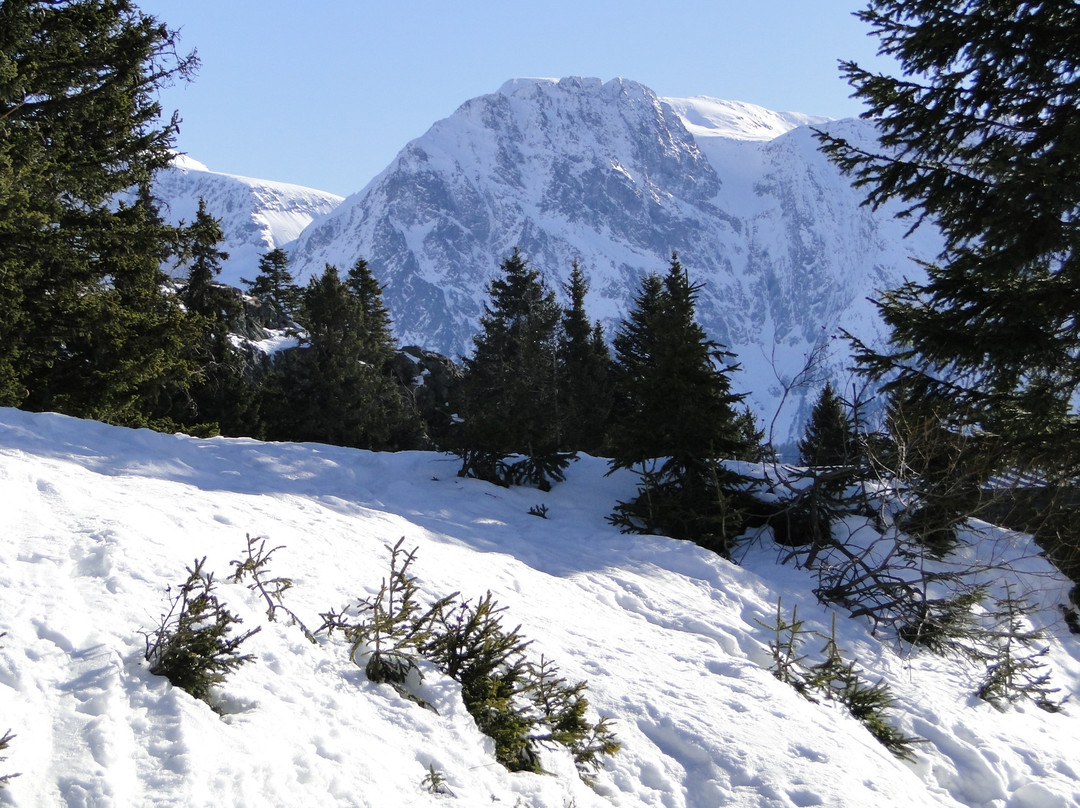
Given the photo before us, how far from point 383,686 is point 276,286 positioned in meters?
44.0

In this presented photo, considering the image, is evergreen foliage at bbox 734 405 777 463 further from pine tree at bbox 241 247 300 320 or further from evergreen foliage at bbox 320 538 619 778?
pine tree at bbox 241 247 300 320

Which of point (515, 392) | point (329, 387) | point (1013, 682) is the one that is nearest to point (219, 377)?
point (329, 387)

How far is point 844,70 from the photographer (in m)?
8.84

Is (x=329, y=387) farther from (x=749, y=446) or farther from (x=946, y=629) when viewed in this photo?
(x=946, y=629)

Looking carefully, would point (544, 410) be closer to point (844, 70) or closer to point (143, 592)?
point (844, 70)

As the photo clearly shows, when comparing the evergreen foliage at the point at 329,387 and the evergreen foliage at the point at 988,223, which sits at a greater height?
the evergreen foliage at the point at 988,223

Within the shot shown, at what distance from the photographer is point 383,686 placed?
4391 millimetres

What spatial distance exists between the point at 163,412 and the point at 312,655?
18641 millimetres

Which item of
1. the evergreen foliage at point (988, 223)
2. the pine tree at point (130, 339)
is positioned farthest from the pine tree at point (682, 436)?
the pine tree at point (130, 339)

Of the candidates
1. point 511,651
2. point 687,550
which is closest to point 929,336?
point 687,550

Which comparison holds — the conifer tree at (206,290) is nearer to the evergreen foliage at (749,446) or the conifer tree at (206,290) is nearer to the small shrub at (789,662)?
the evergreen foliage at (749,446)

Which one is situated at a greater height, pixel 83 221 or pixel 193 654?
pixel 83 221

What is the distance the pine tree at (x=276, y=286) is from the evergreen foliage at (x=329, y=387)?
514 inches

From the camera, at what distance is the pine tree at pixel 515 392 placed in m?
12.3
